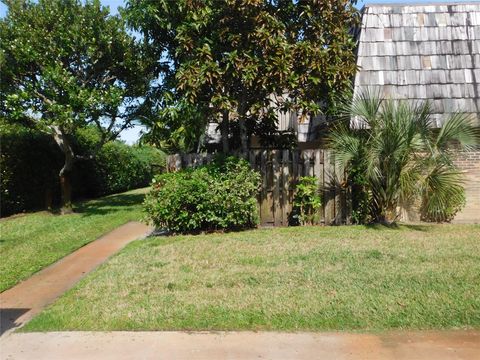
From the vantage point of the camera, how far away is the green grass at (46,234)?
782cm

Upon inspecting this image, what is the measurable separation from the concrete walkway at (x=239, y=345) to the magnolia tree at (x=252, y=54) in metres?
5.39

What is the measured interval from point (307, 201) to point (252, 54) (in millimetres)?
3157

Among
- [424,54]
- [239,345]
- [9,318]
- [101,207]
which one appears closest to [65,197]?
[101,207]

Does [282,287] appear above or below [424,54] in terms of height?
below

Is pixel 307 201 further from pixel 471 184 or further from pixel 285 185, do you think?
pixel 471 184

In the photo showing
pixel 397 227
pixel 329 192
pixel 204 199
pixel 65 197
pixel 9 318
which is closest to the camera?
pixel 9 318

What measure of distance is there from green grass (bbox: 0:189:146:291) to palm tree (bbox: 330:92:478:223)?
5.64 metres

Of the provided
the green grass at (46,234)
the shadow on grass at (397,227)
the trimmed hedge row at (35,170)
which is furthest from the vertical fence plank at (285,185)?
the trimmed hedge row at (35,170)

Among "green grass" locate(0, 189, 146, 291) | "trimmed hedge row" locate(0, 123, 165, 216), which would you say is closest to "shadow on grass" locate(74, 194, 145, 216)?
"green grass" locate(0, 189, 146, 291)

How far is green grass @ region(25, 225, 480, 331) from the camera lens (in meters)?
5.04

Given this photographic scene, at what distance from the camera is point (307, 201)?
10.1 metres

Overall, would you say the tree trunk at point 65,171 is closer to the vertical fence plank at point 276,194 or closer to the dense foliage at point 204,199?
the dense foliage at point 204,199

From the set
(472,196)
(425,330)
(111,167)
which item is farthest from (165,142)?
(111,167)

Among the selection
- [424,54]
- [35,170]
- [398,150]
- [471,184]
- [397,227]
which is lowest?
[397,227]
